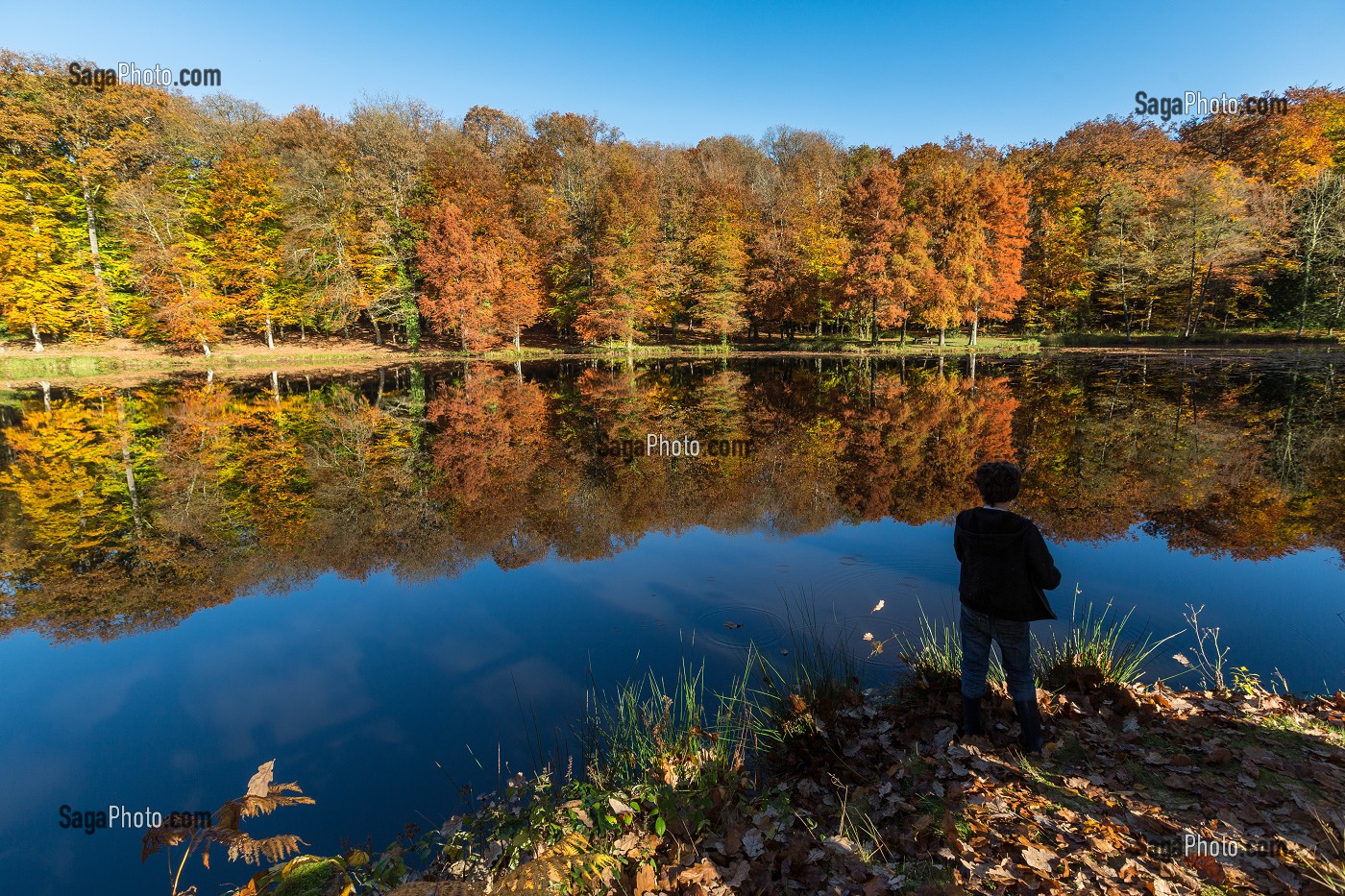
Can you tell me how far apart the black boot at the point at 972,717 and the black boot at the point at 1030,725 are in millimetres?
262

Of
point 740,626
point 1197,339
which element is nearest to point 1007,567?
point 740,626

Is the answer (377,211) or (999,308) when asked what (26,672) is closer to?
(377,211)

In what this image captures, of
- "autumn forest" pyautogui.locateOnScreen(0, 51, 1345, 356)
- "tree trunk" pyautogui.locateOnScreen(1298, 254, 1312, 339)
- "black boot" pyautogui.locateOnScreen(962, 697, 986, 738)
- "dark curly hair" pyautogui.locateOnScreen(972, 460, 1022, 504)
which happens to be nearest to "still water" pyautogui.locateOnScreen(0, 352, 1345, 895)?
"black boot" pyautogui.locateOnScreen(962, 697, 986, 738)

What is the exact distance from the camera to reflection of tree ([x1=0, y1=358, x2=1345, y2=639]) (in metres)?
8.70

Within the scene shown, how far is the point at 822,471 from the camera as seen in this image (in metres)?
12.6

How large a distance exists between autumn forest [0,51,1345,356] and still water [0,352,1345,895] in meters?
22.0

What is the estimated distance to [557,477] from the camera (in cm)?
1270

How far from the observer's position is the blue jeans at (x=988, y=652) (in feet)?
12.9

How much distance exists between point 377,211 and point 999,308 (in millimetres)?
42004
